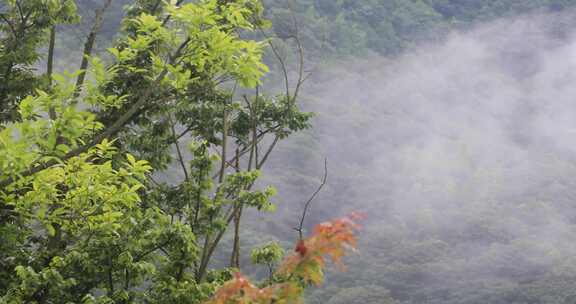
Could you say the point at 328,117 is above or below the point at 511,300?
above

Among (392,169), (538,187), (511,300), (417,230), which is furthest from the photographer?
(392,169)

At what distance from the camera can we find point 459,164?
70.7 metres

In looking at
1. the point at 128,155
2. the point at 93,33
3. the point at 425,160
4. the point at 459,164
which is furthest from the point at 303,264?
the point at 459,164

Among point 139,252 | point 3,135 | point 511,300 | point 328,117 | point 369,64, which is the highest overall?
point 369,64

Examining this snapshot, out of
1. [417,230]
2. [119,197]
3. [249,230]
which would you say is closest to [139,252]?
[119,197]

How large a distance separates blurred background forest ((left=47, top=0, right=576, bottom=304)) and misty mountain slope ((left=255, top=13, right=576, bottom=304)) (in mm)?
125

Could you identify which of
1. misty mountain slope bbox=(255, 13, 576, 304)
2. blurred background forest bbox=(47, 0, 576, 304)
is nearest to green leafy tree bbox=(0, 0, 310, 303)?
blurred background forest bbox=(47, 0, 576, 304)

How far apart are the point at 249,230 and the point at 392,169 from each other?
20.8 metres

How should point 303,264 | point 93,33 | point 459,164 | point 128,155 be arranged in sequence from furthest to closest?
point 459,164 < point 93,33 < point 128,155 < point 303,264

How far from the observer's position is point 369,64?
80938 mm

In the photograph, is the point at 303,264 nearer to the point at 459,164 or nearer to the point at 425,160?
the point at 425,160

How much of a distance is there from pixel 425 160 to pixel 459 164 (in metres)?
2.75

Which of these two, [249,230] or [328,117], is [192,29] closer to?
[249,230]

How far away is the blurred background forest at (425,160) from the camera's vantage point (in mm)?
47375
